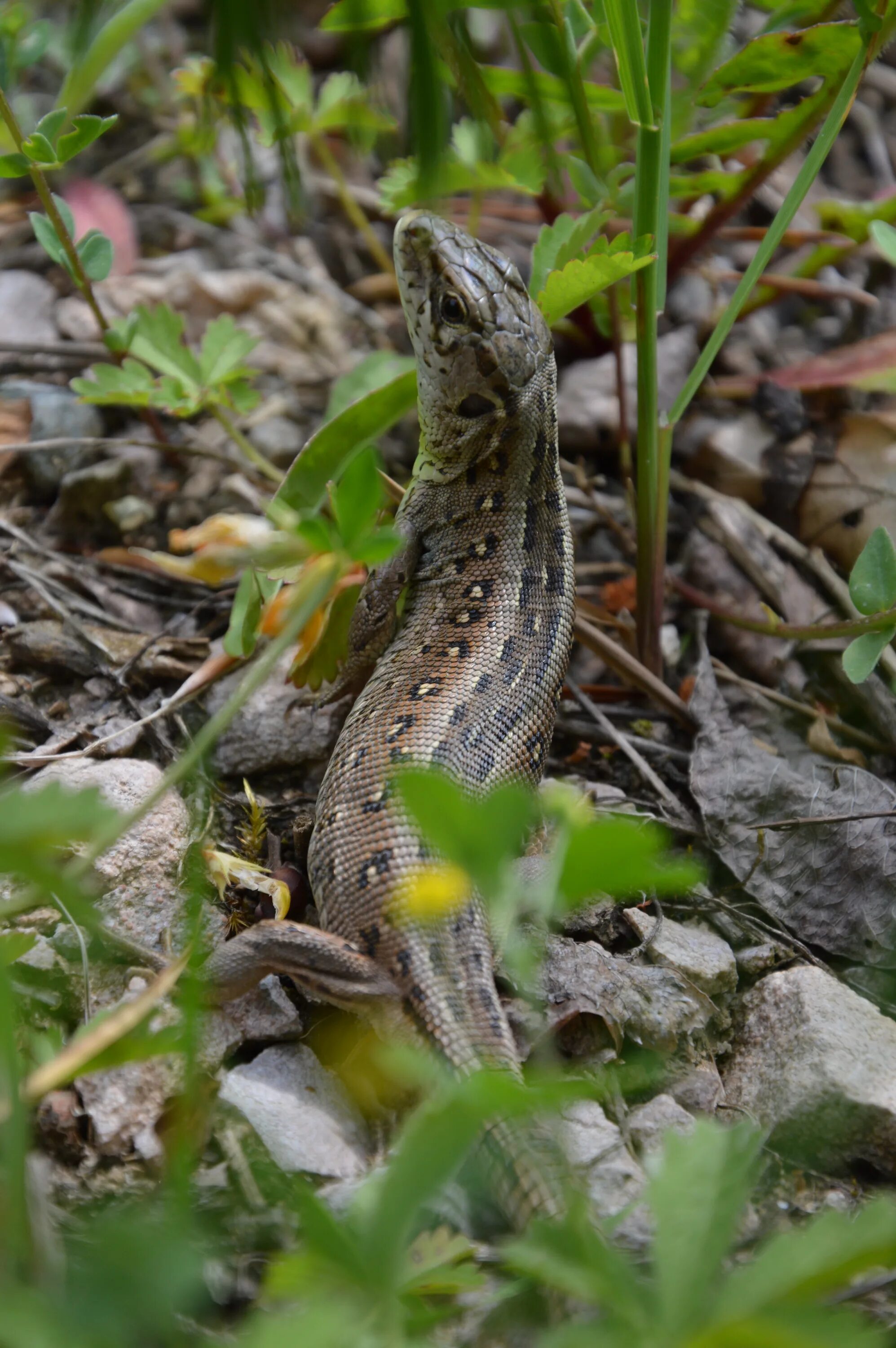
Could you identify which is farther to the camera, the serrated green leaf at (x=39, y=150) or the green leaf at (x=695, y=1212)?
the serrated green leaf at (x=39, y=150)

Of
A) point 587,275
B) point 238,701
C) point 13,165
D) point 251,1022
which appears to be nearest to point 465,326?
point 587,275

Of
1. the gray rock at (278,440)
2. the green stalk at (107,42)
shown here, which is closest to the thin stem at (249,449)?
the gray rock at (278,440)

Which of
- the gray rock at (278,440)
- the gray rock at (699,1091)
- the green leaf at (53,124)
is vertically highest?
the green leaf at (53,124)

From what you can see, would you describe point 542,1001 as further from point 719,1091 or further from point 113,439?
point 113,439

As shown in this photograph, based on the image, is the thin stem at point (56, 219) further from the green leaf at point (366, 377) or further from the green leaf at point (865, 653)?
the green leaf at point (865, 653)

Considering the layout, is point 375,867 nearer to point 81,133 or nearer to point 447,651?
point 447,651

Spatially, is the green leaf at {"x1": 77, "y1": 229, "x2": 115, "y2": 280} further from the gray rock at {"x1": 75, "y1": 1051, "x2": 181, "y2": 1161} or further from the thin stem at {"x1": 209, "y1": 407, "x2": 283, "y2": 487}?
the gray rock at {"x1": 75, "y1": 1051, "x2": 181, "y2": 1161}

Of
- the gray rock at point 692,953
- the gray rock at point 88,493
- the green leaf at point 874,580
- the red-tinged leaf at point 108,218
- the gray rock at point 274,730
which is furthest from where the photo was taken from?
the red-tinged leaf at point 108,218
